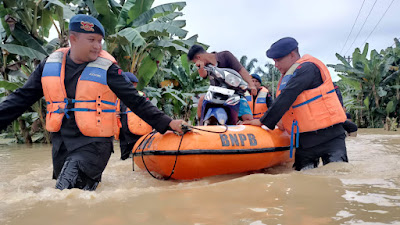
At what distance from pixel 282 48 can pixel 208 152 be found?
139cm

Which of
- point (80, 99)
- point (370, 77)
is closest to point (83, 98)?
point (80, 99)

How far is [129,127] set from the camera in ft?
17.8

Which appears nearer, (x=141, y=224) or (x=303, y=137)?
(x=141, y=224)

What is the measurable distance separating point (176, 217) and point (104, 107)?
1.33 m

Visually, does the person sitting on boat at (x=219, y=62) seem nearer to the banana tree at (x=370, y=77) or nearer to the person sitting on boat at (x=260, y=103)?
the person sitting on boat at (x=260, y=103)

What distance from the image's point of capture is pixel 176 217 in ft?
5.79

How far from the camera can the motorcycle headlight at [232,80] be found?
3.86 m

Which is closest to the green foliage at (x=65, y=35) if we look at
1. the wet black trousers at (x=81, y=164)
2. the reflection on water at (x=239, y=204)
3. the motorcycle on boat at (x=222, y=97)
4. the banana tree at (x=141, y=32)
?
the banana tree at (x=141, y=32)

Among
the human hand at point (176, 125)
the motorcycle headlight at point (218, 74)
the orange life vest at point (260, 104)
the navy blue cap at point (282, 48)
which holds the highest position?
the navy blue cap at point (282, 48)

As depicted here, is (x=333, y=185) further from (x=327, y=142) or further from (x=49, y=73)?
(x=49, y=73)

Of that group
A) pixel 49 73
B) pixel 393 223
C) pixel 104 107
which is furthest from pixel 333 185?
pixel 49 73

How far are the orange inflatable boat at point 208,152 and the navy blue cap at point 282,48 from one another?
828mm

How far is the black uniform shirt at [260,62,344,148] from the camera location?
3289 millimetres

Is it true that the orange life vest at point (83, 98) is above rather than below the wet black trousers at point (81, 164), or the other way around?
above
